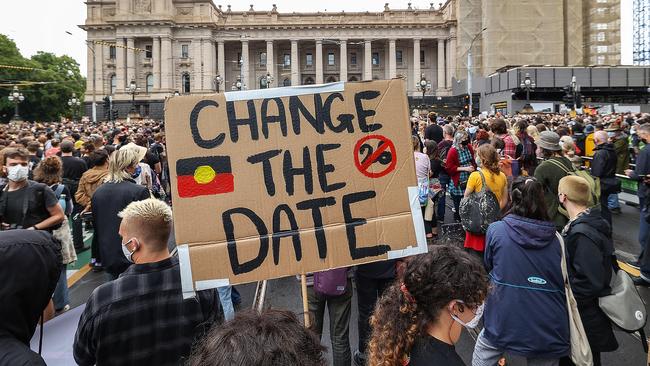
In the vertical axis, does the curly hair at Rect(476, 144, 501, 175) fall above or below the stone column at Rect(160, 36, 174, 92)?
below

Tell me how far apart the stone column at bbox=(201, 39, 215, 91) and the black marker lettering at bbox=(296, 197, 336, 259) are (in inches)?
2564

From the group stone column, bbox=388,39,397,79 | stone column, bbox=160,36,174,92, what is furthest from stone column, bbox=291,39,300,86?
stone column, bbox=160,36,174,92

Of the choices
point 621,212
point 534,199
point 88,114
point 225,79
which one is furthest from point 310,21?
point 534,199

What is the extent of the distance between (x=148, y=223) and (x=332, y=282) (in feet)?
5.68

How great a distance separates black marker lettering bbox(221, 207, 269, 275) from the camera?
8.96 feet

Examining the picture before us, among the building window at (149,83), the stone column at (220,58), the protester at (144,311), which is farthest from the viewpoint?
the stone column at (220,58)

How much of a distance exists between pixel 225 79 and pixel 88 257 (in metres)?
65.1

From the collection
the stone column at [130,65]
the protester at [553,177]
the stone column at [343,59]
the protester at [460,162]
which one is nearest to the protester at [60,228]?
the protester at [553,177]

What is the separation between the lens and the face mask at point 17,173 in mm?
5238

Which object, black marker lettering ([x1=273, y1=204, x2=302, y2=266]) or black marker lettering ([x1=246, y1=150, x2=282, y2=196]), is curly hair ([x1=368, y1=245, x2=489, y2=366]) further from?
black marker lettering ([x1=246, y1=150, x2=282, y2=196])

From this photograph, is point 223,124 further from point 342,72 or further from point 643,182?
point 342,72

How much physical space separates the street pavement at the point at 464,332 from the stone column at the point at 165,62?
59.5 metres

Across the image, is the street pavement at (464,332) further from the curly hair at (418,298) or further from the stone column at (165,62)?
the stone column at (165,62)

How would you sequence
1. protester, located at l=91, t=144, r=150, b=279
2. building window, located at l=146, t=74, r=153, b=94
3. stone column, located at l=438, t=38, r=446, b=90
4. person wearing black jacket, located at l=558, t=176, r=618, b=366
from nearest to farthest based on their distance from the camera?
1. person wearing black jacket, located at l=558, t=176, r=618, b=366
2. protester, located at l=91, t=144, r=150, b=279
3. building window, located at l=146, t=74, r=153, b=94
4. stone column, located at l=438, t=38, r=446, b=90
